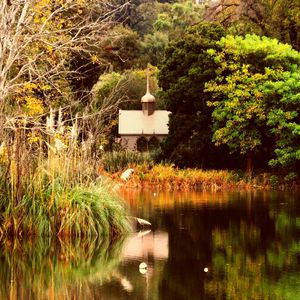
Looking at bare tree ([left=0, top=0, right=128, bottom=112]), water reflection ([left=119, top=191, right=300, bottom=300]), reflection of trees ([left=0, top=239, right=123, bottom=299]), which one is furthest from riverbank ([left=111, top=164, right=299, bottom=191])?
reflection of trees ([left=0, top=239, right=123, bottom=299])

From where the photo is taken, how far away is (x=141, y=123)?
42.6 meters

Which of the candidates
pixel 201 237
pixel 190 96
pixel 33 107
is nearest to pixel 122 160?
pixel 190 96

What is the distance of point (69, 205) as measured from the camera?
12.9m

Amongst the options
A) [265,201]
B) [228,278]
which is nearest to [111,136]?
[265,201]

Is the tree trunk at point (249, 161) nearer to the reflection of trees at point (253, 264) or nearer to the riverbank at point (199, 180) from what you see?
the riverbank at point (199, 180)

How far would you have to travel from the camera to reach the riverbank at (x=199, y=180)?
89.8 ft

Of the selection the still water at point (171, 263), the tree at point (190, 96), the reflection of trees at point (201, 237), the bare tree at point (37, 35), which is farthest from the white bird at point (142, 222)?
the tree at point (190, 96)

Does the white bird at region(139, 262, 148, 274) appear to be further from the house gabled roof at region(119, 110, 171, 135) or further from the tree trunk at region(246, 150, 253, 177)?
the house gabled roof at region(119, 110, 171, 135)

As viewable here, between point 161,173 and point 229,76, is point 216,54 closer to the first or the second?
point 229,76

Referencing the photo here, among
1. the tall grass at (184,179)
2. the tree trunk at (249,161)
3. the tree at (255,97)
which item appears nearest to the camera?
the tall grass at (184,179)

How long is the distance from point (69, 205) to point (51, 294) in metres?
3.95

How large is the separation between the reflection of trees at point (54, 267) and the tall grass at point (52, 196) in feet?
1.08

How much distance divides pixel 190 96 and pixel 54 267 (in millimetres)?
20729

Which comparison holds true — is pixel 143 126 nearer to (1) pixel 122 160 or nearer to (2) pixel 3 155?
(1) pixel 122 160
